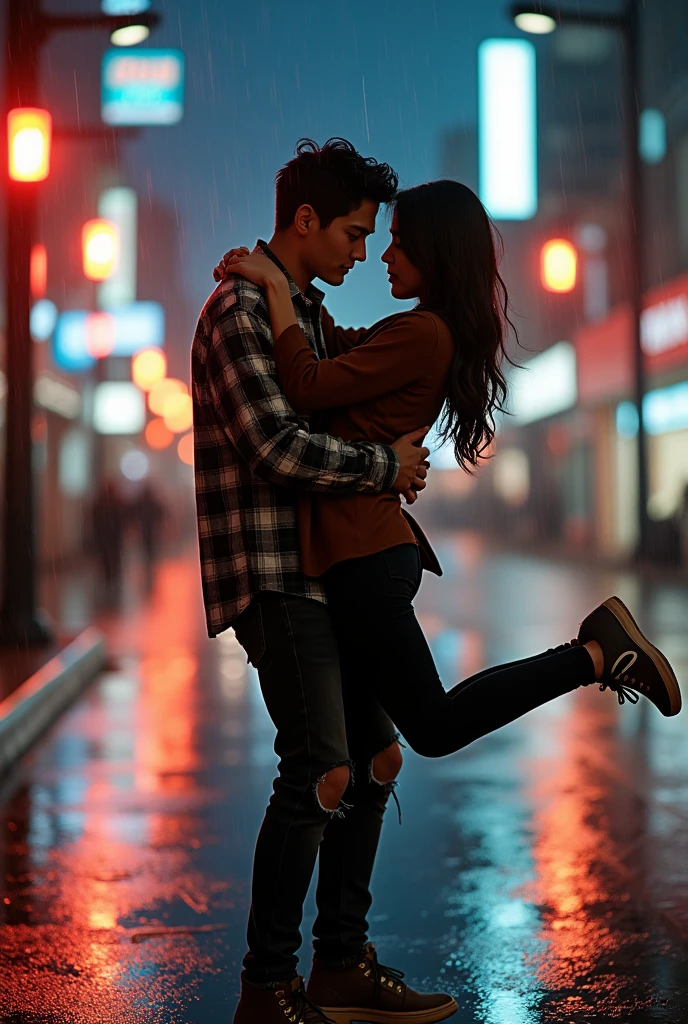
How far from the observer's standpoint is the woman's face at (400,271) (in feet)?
9.61

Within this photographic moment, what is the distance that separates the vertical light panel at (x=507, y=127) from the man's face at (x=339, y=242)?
16569 mm

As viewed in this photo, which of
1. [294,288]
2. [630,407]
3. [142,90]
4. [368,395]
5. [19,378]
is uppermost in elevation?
[142,90]

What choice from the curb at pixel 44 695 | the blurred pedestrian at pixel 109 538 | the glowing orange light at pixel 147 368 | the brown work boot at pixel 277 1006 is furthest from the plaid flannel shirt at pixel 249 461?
the glowing orange light at pixel 147 368

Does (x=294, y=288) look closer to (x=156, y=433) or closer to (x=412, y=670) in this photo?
(x=412, y=670)


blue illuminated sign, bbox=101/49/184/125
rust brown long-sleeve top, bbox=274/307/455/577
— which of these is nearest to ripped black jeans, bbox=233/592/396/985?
rust brown long-sleeve top, bbox=274/307/455/577

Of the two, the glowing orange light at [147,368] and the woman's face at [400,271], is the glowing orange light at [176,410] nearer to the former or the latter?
the glowing orange light at [147,368]

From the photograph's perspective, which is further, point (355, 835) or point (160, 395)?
point (160, 395)

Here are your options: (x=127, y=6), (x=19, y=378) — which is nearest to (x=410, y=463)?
(x=19, y=378)

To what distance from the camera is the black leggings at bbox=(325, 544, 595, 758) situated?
9.01 ft

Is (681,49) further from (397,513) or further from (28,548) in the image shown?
(397,513)

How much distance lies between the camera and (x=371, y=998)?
9.73 ft

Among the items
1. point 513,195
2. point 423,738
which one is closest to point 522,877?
point 423,738

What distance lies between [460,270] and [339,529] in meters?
0.65

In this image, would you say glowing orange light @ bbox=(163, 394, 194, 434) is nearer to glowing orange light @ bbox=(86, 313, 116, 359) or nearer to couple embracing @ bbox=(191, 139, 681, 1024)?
glowing orange light @ bbox=(86, 313, 116, 359)
